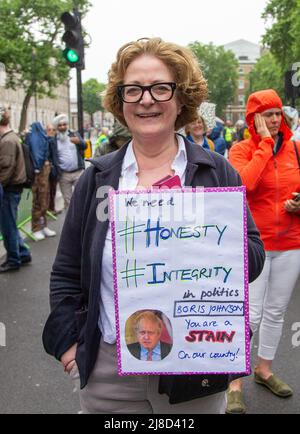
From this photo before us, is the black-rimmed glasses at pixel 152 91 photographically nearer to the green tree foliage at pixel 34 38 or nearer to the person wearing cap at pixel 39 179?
the person wearing cap at pixel 39 179

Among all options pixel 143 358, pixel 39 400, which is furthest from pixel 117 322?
pixel 39 400

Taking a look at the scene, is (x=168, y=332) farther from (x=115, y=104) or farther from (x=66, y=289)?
(x=115, y=104)

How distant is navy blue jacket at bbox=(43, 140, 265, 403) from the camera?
1.91 metres

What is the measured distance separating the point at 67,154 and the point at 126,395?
8.12 metres

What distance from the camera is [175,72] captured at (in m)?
1.96

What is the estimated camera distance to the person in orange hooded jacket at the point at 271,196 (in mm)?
3332

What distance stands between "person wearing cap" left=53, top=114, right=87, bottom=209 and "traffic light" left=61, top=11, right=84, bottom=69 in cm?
116

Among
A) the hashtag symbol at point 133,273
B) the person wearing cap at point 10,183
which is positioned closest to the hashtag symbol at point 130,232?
the hashtag symbol at point 133,273

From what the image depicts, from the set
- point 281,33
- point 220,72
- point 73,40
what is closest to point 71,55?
point 73,40

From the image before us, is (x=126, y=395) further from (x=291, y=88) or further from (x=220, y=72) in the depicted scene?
(x=220, y=72)

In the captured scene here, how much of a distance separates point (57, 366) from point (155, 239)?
8.73 feet

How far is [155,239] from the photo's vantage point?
175 cm

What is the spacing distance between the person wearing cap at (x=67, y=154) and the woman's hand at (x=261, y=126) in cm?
646

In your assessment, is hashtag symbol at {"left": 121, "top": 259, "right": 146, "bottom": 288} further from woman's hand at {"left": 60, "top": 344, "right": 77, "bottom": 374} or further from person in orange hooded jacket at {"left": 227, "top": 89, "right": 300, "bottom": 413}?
person in orange hooded jacket at {"left": 227, "top": 89, "right": 300, "bottom": 413}
